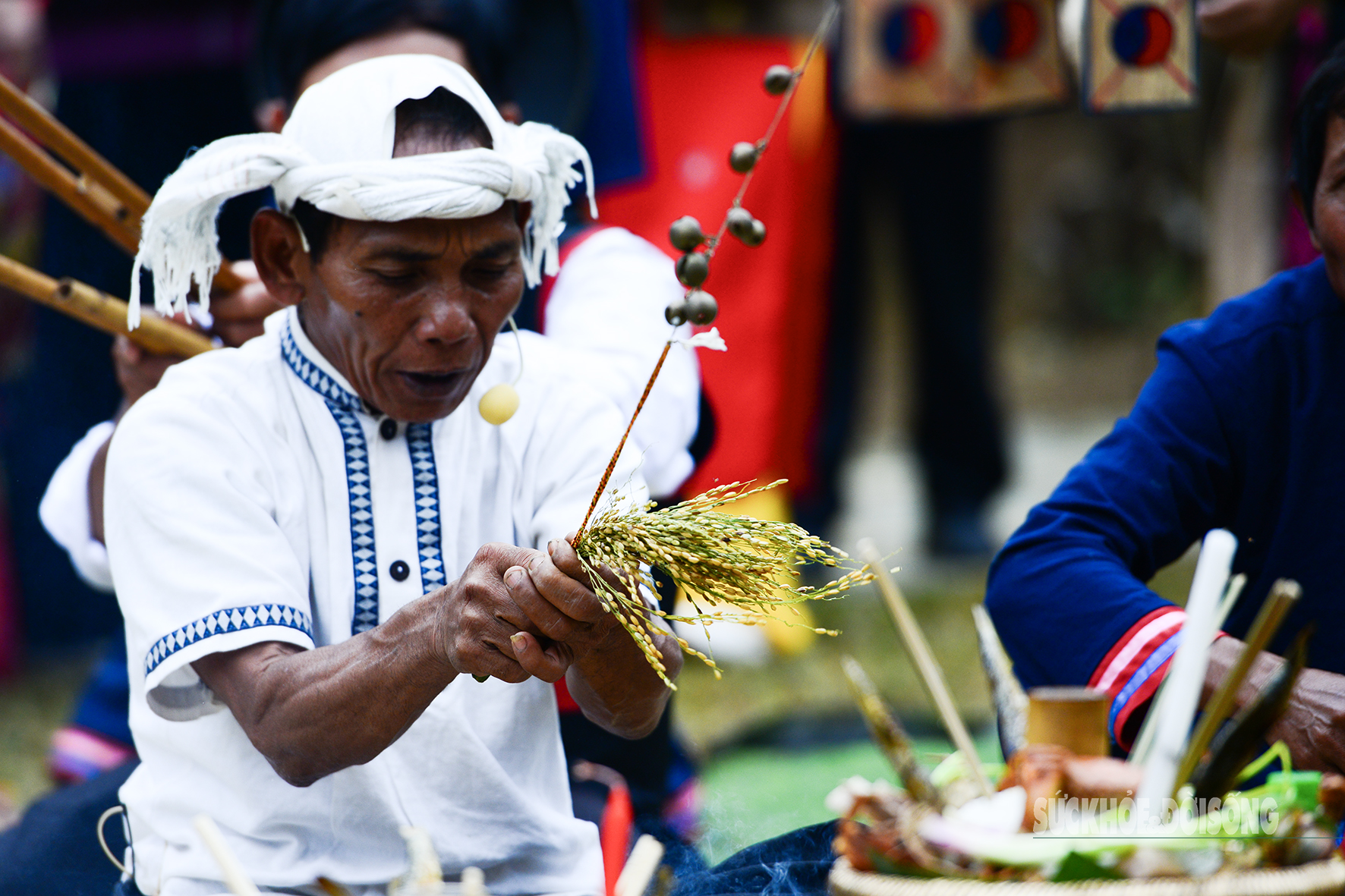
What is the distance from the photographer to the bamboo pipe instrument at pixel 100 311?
2.37 meters

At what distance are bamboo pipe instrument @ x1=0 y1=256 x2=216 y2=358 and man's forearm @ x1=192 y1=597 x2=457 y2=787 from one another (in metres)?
0.77

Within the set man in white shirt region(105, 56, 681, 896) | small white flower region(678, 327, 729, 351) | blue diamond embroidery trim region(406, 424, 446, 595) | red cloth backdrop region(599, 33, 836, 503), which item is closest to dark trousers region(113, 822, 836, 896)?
man in white shirt region(105, 56, 681, 896)

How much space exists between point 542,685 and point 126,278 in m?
2.43

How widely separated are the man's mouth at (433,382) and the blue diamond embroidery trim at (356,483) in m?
0.11

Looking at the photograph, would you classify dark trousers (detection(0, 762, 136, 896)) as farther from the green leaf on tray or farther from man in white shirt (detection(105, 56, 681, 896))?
the green leaf on tray

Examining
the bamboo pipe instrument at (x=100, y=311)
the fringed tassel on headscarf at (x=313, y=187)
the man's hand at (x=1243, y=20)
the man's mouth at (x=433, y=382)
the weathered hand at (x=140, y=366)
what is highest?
the man's hand at (x=1243, y=20)

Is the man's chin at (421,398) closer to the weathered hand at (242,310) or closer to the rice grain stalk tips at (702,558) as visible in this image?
the rice grain stalk tips at (702,558)

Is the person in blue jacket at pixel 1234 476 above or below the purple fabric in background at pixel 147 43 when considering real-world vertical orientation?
below

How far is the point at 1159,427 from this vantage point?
94.0 inches

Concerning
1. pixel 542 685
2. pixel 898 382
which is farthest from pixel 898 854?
pixel 898 382

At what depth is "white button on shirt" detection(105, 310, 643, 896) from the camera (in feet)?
6.61

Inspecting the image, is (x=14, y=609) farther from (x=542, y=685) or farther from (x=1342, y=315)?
(x=1342, y=315)

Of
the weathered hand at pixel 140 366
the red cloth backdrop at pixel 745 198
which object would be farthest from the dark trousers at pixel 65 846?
the red cloth backdrop at pixel 745 198

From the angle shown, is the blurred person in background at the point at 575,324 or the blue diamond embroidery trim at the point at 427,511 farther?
the blurred person in background at the point at 575,324
